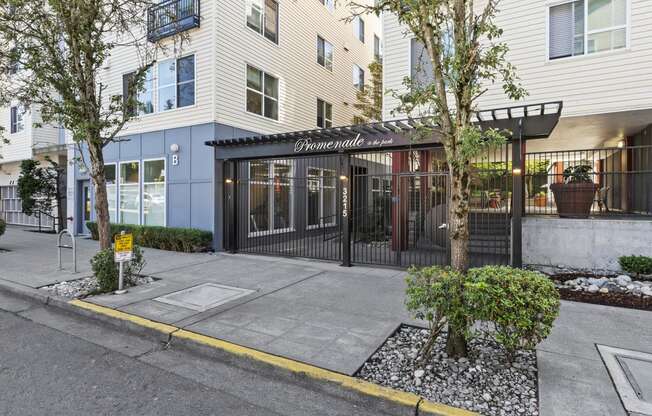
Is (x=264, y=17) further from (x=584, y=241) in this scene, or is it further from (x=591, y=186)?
(x=584, y=241)

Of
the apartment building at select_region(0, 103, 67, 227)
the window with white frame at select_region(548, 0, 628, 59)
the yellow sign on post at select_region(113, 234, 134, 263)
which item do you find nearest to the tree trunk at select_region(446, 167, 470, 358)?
the yellow sign on post at select_region(113, 234, 134, 263)

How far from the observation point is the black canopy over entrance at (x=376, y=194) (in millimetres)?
7246

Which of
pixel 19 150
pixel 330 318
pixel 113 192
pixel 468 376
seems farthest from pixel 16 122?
pixel 468 376

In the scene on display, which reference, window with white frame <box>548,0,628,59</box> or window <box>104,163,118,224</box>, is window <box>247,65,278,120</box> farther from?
window with white frame <box>548,0,628,59</box>

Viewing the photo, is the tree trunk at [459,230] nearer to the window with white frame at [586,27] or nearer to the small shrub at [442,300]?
the small shrub at [442,300]

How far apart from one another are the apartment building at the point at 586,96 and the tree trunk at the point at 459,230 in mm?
4136

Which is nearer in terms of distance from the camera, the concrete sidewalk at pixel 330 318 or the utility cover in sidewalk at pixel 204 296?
the concrete sidewalk at pixel 330 318

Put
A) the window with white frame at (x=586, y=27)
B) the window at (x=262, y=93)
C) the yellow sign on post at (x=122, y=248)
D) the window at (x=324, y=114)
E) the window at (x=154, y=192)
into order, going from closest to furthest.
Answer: the yellow sign on post at (x=122, y=248), the window with white frame at (x=586, y=27), the window at (x=154, y=192), the window at (x=262, y=93), the window at (x=324, y=114)

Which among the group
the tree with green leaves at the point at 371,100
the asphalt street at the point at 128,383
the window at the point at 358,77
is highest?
the window at the point at 358,77

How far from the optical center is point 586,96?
8.40 metres

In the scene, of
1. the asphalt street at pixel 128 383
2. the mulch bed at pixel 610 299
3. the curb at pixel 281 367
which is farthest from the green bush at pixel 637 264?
the asphalt street at pixel 128 383

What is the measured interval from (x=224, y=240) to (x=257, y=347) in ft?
23.3

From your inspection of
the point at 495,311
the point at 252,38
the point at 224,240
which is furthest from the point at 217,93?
the point at 495,311

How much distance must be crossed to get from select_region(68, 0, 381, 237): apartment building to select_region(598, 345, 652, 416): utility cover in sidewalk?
9321 mm
